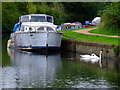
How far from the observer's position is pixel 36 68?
1104 inches

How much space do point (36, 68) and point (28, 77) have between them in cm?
410

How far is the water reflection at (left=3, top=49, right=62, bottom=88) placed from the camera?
22.0m

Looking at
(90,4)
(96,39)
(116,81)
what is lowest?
(116,81)

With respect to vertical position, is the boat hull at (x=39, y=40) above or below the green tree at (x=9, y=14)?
below

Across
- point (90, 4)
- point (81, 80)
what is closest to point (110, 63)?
point (81, 80)

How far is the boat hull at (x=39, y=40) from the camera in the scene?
39.8 meters

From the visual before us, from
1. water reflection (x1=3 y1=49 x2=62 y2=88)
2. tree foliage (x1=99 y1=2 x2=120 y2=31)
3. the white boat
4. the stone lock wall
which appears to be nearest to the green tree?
the white boat

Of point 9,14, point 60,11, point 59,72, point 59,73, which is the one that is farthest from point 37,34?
point 9,14

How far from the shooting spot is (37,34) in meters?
39.7

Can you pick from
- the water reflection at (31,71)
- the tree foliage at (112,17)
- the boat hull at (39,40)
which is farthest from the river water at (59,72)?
the tree foliage at (112,17)

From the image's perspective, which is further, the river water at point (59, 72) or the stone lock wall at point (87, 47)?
the stone lock wall at point (87, 47)

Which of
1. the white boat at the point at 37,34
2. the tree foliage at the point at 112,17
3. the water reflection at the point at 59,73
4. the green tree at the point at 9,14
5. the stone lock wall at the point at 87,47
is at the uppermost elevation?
the green tree at the point at 9,14

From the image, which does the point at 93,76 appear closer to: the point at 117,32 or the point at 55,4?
the point at 117,32

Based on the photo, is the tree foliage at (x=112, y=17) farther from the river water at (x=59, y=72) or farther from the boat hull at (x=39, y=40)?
the river water at (x=59, y=72)
